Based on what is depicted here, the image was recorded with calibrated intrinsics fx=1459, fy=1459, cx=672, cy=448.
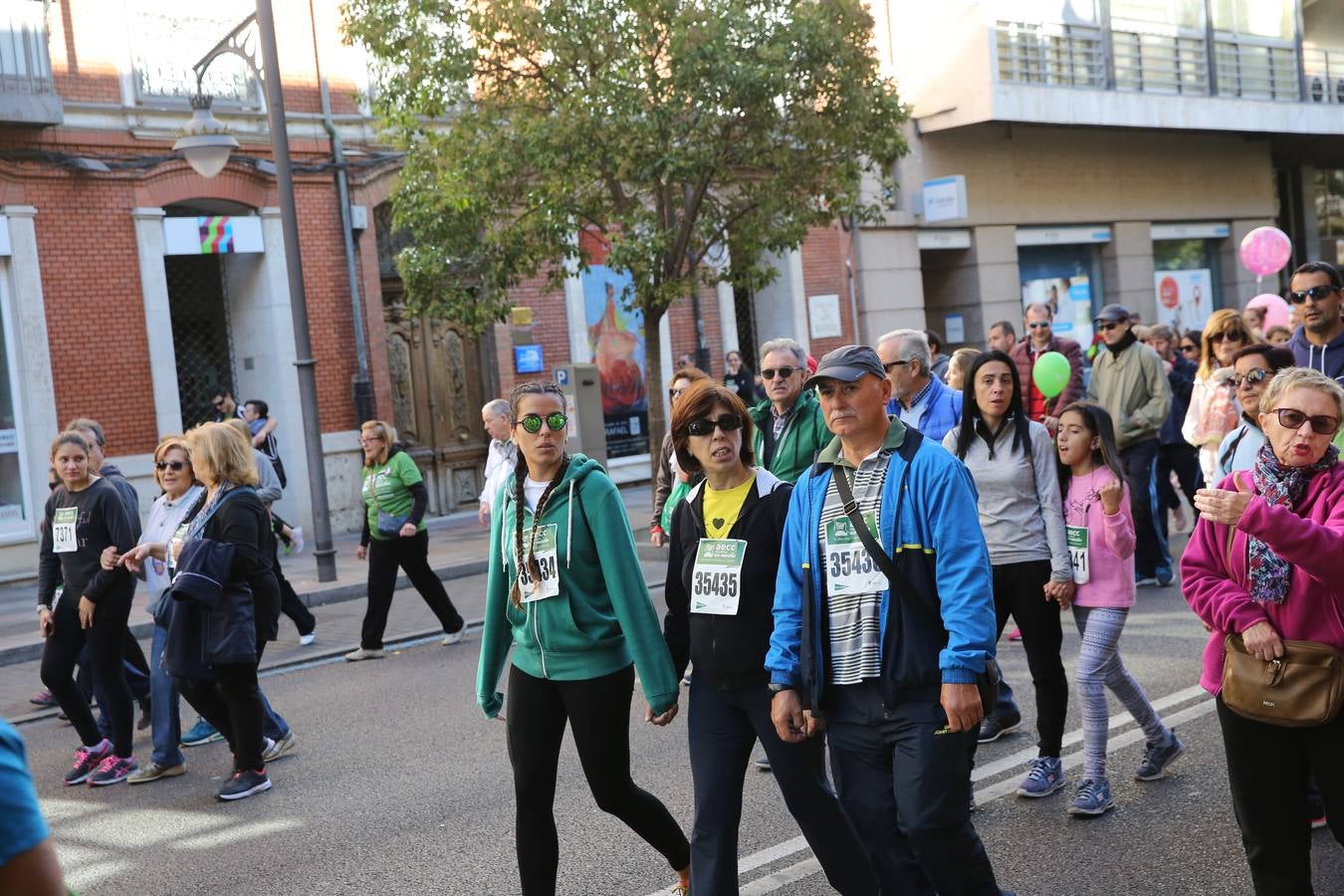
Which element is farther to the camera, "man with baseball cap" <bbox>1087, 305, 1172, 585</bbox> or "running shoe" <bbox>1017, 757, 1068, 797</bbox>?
"man with baseball cap" <bbox>1087, 305, 1172, 585</bbox>

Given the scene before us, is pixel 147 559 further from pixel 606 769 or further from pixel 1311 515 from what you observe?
pixel 1311 515

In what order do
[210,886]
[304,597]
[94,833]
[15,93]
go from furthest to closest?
[15,93] < [304,597] < [94,833] < [210,886]

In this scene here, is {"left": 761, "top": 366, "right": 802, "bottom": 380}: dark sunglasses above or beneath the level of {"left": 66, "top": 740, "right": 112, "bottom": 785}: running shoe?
above

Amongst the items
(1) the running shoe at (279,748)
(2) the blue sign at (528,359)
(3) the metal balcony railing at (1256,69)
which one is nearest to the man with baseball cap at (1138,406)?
(1) the running shoe at (279,748)

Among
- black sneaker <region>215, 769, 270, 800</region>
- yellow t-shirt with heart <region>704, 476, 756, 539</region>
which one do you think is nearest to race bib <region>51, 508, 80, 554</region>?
black sneaker <region>215, 769, 270, 800</region>

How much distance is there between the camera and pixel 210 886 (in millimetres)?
5527

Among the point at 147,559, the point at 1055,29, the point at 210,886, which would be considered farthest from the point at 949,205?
the point at 210,886

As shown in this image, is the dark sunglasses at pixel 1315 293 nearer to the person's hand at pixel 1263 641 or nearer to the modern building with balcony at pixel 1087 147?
the person's hand at pixel 1263 641

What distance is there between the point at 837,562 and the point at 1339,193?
34.4 m

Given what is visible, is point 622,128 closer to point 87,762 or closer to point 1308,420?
point 87,762

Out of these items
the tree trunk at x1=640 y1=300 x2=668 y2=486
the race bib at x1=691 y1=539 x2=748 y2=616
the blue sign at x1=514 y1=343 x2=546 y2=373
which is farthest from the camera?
the blue sign at x1=514 y1=343 x2=546 y2=373

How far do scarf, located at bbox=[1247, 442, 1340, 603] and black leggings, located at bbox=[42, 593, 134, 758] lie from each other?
5478 mm

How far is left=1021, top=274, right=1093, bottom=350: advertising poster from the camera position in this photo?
2705 centimetres

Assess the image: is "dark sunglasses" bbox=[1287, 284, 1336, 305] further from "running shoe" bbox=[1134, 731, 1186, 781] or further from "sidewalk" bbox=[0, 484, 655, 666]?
"sidewalk" bbox=[0, 484, 655, 666]
